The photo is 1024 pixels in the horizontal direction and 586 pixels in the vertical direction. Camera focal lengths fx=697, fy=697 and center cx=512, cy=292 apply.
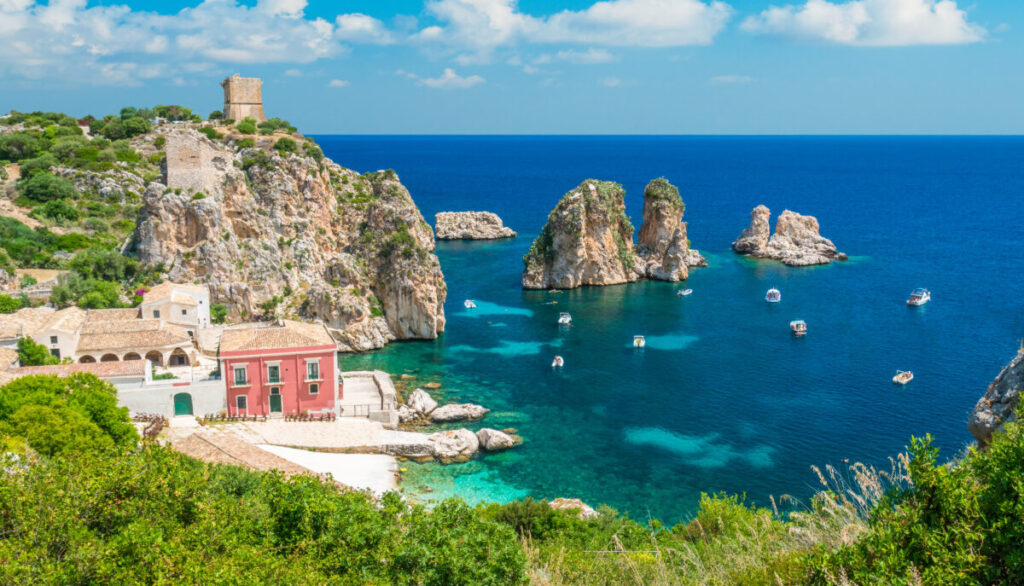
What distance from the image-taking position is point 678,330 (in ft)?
166

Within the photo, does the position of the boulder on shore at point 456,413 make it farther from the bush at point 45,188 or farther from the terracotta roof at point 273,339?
the bush at point 45,188

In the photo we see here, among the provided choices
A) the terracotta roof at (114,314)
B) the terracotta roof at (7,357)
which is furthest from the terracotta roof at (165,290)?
the terracotta roof at (7,357)

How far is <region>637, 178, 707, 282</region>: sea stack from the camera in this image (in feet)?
220

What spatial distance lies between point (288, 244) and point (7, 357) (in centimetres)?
1990

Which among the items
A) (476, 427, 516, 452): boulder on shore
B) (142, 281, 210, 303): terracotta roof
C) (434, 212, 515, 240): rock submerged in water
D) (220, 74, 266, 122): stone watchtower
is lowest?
(476, 427, 516, 452): boulder on shore

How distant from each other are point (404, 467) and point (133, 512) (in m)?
17.5

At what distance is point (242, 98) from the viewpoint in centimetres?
5859

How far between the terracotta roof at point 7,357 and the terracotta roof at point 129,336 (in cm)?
255

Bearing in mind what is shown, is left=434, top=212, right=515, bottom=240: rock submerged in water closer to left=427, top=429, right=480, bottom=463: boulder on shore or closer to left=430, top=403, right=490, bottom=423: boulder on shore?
left=430, top=403, right=490, bottom=423: boulder on shore

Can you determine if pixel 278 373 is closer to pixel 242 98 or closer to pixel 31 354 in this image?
pixel 31 354

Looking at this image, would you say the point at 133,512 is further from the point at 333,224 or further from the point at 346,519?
the point at 333,224

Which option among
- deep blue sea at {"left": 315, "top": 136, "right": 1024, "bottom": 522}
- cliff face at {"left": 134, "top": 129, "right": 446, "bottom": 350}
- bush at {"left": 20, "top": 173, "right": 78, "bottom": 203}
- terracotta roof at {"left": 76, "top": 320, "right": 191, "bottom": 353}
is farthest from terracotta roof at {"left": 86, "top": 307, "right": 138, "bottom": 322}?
bush at {"left": 20, "top": 173, "right": 78, "bottom": 203}

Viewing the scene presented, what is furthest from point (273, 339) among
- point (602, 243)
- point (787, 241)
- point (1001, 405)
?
point (787, 241)

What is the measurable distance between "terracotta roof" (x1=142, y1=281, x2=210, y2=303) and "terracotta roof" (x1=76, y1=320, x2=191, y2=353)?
228 centimetres
